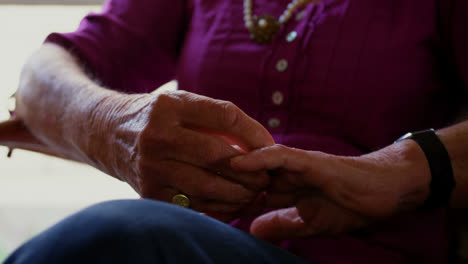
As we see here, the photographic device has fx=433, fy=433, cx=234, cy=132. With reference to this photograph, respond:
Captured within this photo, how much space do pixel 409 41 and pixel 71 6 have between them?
2.32 ft

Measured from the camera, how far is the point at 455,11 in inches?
22.4

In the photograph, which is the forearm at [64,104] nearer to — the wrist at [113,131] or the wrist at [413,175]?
the wrist at [113,131]

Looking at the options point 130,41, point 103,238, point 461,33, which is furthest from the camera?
point 130,41

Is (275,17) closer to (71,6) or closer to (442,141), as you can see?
(442,141)

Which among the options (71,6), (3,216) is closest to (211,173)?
(71,6)

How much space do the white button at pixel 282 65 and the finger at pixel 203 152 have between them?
0.20 metres

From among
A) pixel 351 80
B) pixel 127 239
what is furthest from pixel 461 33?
pixel 127 239

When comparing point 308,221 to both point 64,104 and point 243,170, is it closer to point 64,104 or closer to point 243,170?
point 243,170

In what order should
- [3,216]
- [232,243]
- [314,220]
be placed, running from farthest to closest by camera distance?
[3,216], [314,220], [232,243]

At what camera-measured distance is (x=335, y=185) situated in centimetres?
47

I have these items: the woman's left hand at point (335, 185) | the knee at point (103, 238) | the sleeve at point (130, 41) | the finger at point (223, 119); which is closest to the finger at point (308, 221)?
the woman's left hand at point (335, 185)

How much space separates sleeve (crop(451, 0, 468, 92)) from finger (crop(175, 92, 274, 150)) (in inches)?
11.8

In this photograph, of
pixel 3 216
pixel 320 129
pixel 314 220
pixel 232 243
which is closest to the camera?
pixel 232 243

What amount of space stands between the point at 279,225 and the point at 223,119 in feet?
0.53
